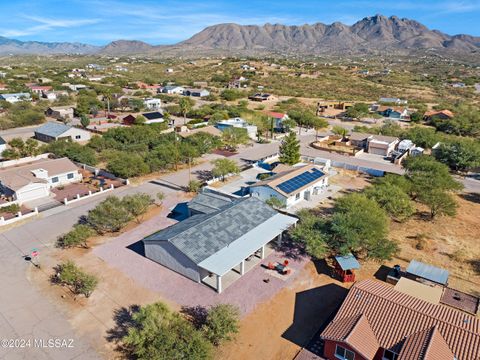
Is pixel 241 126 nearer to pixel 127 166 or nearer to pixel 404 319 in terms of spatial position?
pixel 127 166

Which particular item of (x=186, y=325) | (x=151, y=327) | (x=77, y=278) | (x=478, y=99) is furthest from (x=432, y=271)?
(x=478, y=99)

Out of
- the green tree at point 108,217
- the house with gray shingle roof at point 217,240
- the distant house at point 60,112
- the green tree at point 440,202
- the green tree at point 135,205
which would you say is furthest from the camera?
the distant house at point 60,112

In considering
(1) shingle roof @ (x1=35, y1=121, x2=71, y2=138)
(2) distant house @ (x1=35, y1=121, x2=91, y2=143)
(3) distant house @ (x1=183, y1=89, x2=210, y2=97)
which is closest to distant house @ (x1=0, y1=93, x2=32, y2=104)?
(1) shingle roof @ (x1=35, y1=121, x2=71, y2=138)

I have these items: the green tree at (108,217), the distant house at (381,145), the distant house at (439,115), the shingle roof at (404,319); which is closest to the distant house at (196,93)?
the distant house at (439,115)

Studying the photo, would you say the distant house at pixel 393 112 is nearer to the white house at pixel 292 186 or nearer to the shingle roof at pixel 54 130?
the white house at pixel 292 186

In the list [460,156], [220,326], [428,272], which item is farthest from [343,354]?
[460,156]

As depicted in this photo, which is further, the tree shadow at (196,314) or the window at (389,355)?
the tree shadow at (196,314)

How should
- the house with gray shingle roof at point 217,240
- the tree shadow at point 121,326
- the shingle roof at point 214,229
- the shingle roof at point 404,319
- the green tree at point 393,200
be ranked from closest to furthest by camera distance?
the shingle roof at point 404,319
the tree shadow at point 121,326
the house with gray shingle roof at point 217,240
the shingle roof at point 214,229
the green tree at point 393,200

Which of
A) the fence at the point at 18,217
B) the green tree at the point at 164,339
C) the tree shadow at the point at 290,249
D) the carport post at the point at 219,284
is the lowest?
the fence at the point at 18,217
